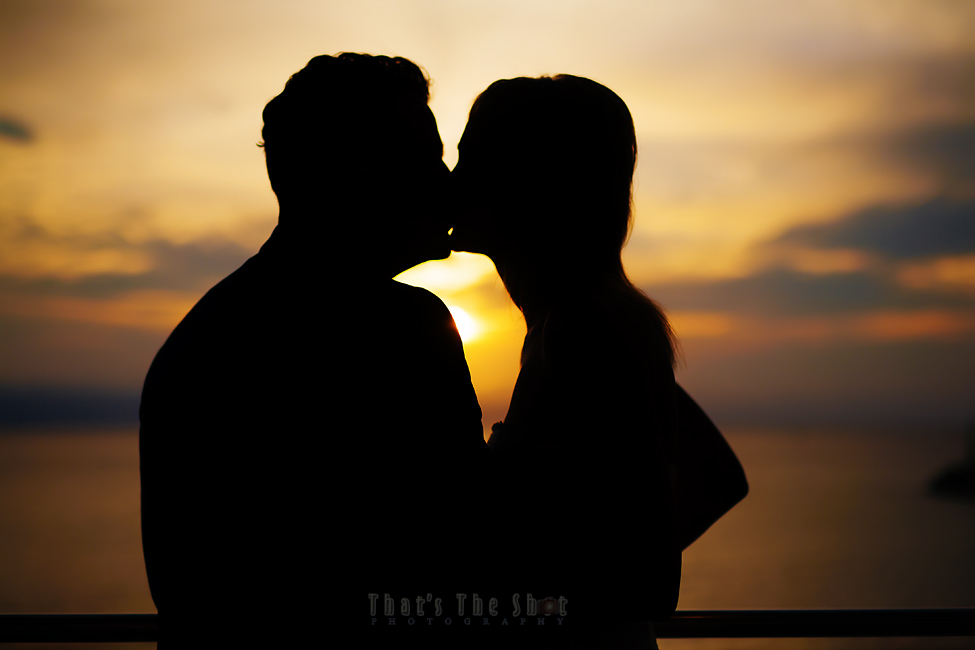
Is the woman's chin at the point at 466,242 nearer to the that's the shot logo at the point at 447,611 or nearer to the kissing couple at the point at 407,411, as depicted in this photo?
the kissing couple at the point at 407,411

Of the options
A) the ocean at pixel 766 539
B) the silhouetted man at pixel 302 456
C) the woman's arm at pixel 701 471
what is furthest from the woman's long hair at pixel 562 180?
the ocean at pixel 766 539

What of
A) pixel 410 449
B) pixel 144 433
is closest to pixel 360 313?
pixel 410 449

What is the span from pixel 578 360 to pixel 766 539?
355 feet

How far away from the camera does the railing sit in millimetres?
1364

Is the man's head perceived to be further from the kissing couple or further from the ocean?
the ocean

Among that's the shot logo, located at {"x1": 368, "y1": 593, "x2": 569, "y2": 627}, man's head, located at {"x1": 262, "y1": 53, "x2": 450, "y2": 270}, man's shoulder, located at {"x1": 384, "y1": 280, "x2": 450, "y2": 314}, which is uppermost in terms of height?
man's head, located at {"x1": 262, "y1": 53, "x2": 450, "y2": 270}

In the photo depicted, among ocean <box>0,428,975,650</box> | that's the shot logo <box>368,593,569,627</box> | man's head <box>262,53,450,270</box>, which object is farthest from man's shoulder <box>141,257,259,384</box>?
ocean <box>0,428,975,650</box>

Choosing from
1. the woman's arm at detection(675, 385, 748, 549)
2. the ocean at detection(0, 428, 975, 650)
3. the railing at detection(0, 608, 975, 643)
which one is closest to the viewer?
the railing at detection(0, 608, 975, 643)

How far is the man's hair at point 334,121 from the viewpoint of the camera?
119 cm

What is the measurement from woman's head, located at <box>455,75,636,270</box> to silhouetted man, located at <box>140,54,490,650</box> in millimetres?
483

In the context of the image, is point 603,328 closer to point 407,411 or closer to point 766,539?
point 407,411

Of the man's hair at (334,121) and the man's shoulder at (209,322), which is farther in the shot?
the man's hair at (334,121)

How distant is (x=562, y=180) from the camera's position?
1461mm

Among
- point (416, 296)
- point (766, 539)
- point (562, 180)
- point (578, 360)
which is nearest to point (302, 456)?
point (416, 296)
